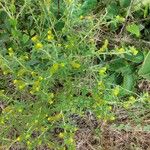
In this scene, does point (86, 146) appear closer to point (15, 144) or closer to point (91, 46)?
point (15, 144)

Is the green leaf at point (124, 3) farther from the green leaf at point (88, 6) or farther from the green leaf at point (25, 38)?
the green leaf at point (25, 38)

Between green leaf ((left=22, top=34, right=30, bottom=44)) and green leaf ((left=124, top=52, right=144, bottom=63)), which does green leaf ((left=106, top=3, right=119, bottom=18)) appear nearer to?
green leaf ((left=124, top=52, right=144, bottom=63))

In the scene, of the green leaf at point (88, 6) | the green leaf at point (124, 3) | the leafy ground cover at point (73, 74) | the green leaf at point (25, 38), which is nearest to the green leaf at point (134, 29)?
the leafy ground cover at point (73, 74)

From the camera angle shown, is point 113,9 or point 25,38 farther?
point 113,9

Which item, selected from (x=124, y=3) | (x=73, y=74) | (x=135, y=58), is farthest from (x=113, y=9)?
(x=73, y=74)

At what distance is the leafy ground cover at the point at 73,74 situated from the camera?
73.0 inches

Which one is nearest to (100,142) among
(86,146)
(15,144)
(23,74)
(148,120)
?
(86,146)

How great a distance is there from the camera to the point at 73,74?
204cm

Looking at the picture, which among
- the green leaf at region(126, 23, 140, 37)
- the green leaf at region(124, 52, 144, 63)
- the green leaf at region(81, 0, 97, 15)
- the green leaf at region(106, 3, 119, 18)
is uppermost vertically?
the green leaf at region(81, 0, 97, 15)

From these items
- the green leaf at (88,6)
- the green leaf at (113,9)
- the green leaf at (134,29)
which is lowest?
the green leaf at (134,29)

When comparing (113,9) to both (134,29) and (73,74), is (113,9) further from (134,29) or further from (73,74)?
(73,74)

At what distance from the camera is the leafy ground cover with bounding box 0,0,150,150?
6.08ft

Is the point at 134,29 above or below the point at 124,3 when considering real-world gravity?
below

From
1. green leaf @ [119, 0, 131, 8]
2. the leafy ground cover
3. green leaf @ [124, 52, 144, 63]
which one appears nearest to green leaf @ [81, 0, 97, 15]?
the leafy ground cover
